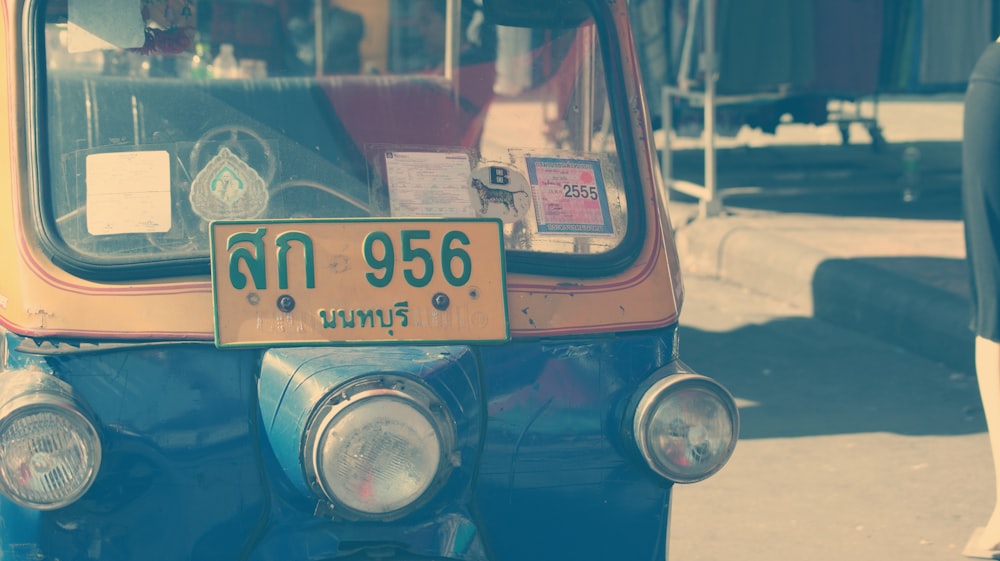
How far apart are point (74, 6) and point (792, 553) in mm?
2566

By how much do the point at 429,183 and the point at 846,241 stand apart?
19.7 feet

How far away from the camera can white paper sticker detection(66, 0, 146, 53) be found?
2.94 metres

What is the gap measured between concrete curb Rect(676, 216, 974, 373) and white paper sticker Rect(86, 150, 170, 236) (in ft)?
13.9

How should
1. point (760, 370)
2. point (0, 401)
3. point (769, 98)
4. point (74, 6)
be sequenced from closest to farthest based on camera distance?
point (0, 401)
point (74, 6)
point (760, 370)
point (769, 98)

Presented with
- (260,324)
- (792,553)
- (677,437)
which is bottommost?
(792,553)

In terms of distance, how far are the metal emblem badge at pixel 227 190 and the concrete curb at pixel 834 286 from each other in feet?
13.4

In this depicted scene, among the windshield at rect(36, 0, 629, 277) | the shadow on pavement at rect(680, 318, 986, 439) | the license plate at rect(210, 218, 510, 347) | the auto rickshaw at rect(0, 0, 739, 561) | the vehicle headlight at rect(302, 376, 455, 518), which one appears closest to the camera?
the vehicle headlight at rect(302, 376, 455, 518)

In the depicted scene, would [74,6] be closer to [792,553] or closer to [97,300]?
[97,300]

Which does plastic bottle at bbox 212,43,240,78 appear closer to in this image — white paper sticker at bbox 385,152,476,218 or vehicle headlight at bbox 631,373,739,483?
white paper sticker at bbox 385,152,476,218

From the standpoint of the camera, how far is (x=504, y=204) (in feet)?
9.66

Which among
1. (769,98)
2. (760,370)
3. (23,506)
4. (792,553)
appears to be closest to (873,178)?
(769,98)

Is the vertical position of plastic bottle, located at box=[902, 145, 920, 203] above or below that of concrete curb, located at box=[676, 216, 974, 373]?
above

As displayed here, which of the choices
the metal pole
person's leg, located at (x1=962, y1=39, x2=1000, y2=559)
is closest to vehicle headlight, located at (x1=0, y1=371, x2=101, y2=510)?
person's leg, located at (x1=962, y1=39, x2=1000, y2=559)

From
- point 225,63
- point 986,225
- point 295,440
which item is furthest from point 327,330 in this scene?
point 225,63
